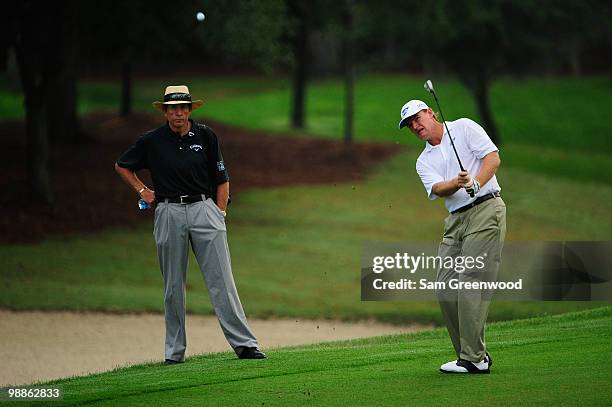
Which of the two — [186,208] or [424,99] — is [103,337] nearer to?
[186,208]

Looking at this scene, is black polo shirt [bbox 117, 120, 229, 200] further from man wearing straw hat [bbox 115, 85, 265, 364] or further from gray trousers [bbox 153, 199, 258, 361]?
gray trousers [bbox 153, 199, 258, 361]

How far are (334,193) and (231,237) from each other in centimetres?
681

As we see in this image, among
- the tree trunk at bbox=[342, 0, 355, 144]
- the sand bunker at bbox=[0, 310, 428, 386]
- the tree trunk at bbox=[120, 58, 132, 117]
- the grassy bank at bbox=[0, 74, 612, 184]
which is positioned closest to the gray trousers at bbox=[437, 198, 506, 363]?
the sand bunker at bbox=[0, 310, 428, 386]

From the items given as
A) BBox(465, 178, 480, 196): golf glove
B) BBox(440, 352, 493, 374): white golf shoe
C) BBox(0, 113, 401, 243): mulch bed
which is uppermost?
BBox(465, 178, 480, 196): golf glove

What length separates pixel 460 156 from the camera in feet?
31.9

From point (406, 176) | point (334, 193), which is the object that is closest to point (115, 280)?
point (334, 193)

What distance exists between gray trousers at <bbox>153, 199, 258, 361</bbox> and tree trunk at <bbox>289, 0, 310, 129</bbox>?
31527 millimetres

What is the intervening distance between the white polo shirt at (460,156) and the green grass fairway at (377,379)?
142 centimetres

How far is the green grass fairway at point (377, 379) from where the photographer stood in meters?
8.63

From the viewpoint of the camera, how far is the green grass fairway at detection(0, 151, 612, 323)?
1984cm

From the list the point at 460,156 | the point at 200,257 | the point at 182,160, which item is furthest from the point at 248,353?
the point at 460,156

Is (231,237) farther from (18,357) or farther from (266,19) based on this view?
(18,357)

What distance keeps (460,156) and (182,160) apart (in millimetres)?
→ 2682

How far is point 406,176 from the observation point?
36.0 metres
